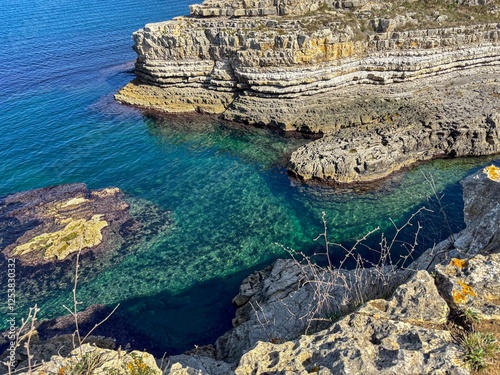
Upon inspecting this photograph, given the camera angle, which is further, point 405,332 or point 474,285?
point 474,285

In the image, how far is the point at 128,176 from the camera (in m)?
28.9

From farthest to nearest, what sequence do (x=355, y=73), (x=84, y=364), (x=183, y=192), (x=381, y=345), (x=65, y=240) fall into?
(x=355, y=73)
(x=183, y=192)
(x=65, y=240)
(x=84, y=364)
(x=381, y=345)

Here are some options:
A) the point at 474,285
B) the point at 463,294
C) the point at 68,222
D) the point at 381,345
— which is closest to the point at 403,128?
the point at 474,285

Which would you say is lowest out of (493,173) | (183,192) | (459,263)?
(183,192)

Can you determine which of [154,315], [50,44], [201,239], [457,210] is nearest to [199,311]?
[154,315]

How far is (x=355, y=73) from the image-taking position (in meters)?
32.2

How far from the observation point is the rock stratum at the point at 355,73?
91.4 feet

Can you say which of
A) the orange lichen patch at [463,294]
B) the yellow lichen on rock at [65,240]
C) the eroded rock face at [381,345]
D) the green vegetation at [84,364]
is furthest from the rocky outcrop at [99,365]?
the yellow lichen on rock at [65,240]

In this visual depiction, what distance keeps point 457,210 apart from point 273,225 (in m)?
11.1

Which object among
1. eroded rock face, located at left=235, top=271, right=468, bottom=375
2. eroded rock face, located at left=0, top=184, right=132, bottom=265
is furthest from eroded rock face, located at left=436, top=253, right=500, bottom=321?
eroded rock face, located at left=0, top=184, right=132, bottom=265

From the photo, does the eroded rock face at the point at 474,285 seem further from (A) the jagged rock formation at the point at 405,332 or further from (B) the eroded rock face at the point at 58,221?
(B) the eroded rock face at the point at 58,221

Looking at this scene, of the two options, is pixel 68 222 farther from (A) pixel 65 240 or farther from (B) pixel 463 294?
(B) pixel 463 294

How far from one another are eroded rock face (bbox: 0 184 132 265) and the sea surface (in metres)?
1.45

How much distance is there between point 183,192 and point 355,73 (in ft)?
58.3
